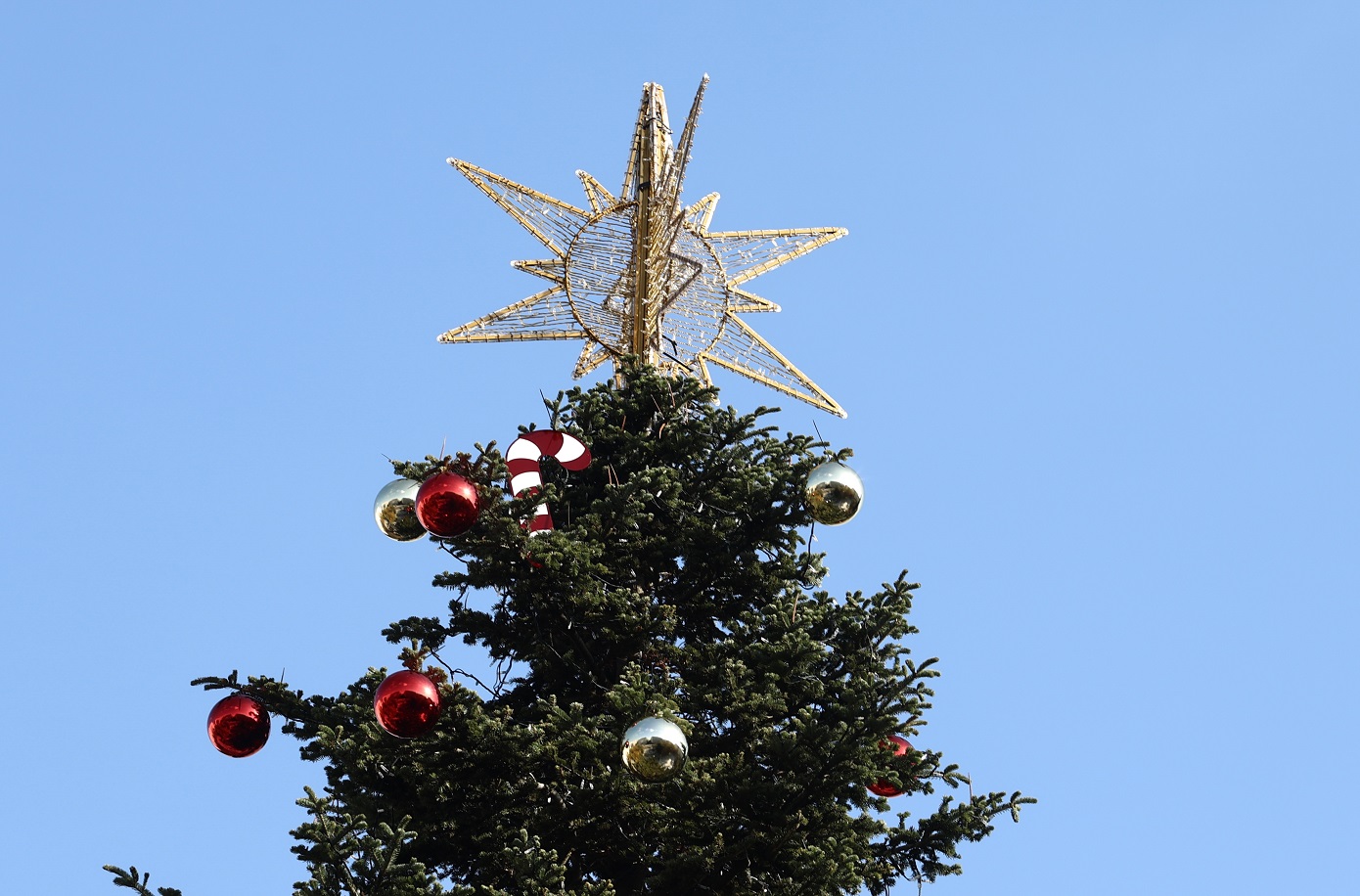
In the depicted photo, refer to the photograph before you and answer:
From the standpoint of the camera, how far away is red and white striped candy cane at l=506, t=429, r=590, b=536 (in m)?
12.4

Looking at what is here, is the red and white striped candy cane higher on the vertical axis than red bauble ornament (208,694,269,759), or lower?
higher

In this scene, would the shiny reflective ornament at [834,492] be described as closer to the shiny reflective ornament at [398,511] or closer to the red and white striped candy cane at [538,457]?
the red and white striped candy cane at [538,457]

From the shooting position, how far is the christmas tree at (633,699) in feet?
36.1

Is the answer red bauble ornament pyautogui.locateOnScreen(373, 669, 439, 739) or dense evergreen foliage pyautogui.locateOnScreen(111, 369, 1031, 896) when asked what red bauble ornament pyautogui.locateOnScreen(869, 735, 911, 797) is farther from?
red bauble ornament pyautogui.locateOnScreen(373, 669, 439, 739)

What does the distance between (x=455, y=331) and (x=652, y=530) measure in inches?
119

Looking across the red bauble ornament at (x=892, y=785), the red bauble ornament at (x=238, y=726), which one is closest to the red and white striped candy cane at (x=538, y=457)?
the red bauble ornament at (x=238, y=726)

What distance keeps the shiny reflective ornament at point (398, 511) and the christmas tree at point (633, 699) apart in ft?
0.06

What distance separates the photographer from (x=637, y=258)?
15500 millimetres

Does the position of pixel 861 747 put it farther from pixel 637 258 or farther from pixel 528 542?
pixel 637 258

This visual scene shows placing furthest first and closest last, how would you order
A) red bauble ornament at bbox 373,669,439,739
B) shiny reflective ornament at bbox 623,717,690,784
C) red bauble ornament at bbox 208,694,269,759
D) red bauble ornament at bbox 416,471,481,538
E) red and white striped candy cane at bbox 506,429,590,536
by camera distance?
red and white striped candy cane at bbox 506,429,590,536
red bauble ornament at bbox 208,694,269,759
red bauble ornament at bbox 373,669,439,739
red bauble ornament at bbox 416,471,481,538
shiny reflective ornament at bbox 623,717,690,784

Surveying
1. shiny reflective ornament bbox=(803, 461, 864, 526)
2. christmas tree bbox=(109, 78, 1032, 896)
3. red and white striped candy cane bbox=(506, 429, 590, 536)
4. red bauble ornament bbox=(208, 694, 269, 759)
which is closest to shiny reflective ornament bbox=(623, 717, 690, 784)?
christmas tree bbox=(109, 78, 1032, 896)

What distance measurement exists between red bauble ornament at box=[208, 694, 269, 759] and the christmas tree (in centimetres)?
2

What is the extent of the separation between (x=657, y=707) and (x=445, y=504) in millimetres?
2081

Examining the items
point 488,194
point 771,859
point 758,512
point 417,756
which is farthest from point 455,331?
point 771,859
